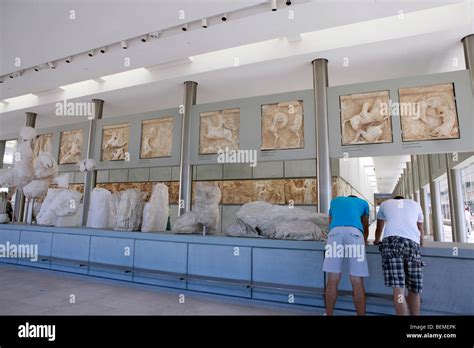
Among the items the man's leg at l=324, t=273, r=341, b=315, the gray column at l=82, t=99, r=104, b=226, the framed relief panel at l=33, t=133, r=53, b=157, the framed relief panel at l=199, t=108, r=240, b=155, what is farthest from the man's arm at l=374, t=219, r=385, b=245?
the framed relief panel at l=33, t=133, r=53, b=157

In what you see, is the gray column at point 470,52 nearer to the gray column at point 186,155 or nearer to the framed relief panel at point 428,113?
the framed relief panel at point 428,113

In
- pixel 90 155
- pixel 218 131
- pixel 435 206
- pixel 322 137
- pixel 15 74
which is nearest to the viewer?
pixel 322 137

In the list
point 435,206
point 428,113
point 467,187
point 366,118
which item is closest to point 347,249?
point 366,118

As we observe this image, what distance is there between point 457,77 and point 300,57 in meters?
3.55

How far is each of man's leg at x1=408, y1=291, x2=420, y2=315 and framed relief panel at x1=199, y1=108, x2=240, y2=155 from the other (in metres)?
5.71

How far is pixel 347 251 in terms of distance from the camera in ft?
12.8

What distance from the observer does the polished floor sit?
436cm

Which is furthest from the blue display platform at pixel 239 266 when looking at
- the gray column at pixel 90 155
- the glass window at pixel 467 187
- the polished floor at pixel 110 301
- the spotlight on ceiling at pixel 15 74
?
the glass window at pixel 467 187

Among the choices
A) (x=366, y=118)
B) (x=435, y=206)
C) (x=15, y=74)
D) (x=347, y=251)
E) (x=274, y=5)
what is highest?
(x=15, y=74)

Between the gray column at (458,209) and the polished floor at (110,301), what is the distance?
7.66 metres

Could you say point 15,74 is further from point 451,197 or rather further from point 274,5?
point 451,197

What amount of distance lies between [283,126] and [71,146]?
828cm
